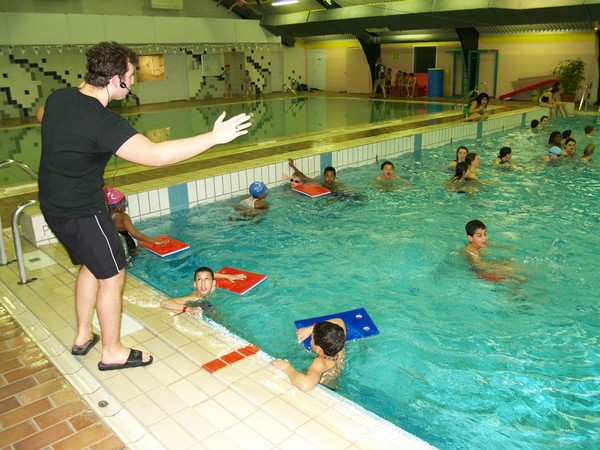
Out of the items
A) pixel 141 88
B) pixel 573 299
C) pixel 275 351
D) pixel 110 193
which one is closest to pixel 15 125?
pixel 141 88

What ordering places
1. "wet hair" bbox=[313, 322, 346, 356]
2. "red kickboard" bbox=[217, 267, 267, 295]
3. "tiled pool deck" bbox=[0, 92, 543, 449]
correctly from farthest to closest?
"red kickboard" bbox=[217, 267, 267, 295], "wet hair" bbox=[313, 322, 346, 356], "tiled pool deck" bbox=[0, 92, 543, 449]

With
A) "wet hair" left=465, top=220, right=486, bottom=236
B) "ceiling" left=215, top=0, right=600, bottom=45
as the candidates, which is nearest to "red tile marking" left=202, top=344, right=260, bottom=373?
"wet hair" left=465, top=220, right=486, bottom=236

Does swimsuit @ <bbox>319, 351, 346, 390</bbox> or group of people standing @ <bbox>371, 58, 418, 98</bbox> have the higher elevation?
group of people standing @ <bbox>371, 58, 418, 98</bbox>

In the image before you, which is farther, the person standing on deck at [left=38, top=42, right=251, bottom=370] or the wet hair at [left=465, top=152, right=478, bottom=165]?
the wet hair at [left=465, top=152, right=478, bottom=165]

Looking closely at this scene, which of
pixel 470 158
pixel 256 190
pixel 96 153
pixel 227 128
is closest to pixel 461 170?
pixel 470 158

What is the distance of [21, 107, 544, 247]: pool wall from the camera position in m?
6.38

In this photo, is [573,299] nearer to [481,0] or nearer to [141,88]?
[481,0]

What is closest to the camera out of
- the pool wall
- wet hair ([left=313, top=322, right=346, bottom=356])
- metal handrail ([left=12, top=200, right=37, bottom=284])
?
wet hair ([left=313, top=322, right=346, bottom=356])

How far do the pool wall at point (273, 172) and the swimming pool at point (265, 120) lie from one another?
1.74 metres

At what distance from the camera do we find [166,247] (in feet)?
18.0

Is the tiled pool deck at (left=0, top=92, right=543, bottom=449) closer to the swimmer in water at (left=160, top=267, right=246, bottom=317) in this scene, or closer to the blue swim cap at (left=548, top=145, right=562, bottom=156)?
the swimmer in water at (left=160, top=267, right=246, bottom=317)

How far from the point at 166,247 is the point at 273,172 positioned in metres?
2.91

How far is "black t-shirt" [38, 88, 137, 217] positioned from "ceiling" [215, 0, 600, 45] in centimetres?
1645

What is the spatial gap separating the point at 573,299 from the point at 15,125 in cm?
1592
